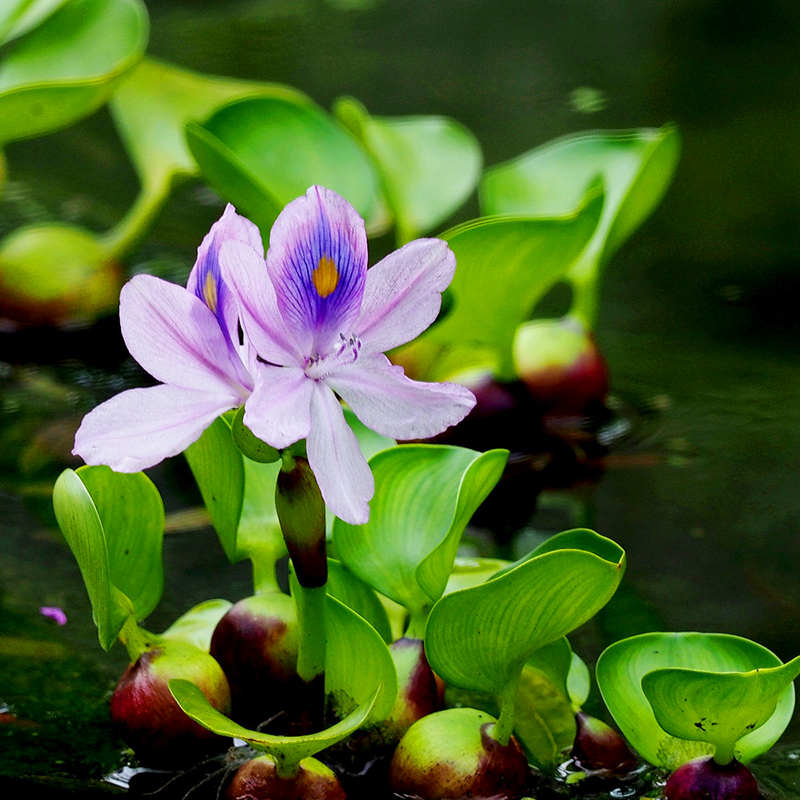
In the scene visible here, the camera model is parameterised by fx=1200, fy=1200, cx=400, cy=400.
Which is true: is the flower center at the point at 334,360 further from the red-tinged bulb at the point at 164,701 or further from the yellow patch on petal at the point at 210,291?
the red-tinged bulb at the point at 164,701

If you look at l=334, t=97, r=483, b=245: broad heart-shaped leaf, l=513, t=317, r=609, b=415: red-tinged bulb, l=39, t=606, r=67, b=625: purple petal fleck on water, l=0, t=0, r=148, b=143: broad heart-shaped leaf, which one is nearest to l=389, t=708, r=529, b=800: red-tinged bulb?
l=39, t=606, r=67, b=625: purple petal fleck on water

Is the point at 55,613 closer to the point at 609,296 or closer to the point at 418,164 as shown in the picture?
the point at 418,164

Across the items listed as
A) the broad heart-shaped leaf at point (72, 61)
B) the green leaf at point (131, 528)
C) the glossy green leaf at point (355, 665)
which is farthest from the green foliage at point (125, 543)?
the broad heart-shaped leaf at point (72, 61)

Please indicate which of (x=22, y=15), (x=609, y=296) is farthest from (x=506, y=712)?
(x=22, y=15)

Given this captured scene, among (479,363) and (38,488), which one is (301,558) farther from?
(479,363)

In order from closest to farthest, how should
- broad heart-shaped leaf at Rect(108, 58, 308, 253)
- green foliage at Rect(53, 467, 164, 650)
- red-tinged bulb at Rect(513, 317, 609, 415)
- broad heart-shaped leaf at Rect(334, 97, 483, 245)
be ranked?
green foliage at Rect(53, 467, 164, 650)
red-tinged bulb at Rect(513, 317, 609, 415)
broad heart-shaped leaf at Rect(334, 97, 483, 245)
broad heart-shaped leaf at Rect(108, 58, 308, 253)

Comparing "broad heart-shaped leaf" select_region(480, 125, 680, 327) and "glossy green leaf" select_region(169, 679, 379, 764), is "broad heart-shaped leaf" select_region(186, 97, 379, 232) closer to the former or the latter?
"broad heart-shaped leaf" select_region(480, 125, 680, 327)

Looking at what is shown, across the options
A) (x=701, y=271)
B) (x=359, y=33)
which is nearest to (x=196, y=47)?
(x=359, y=33)
